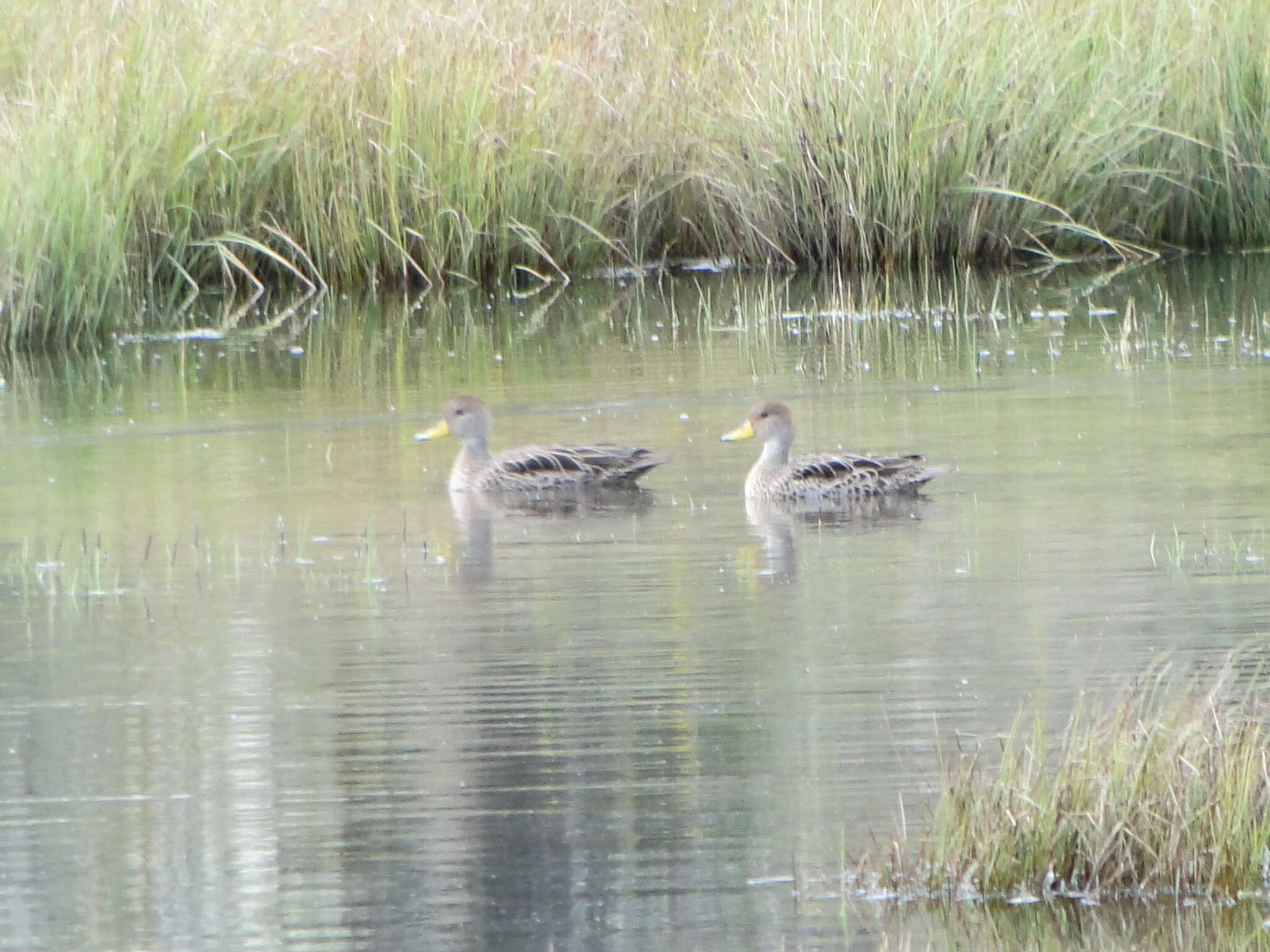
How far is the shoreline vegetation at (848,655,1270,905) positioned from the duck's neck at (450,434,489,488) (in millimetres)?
5957

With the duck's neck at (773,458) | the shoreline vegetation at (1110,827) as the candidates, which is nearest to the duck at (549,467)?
the duck's neck at (773,458)

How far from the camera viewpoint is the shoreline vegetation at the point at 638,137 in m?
18.5

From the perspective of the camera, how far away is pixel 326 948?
16.9 feet

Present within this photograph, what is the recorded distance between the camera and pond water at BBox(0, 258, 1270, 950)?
18.0 ft

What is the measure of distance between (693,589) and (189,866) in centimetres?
310

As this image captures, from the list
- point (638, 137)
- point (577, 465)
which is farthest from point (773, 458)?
point (638, 137)

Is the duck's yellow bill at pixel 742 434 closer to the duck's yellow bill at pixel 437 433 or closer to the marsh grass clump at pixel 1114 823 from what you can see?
the duck's yellow bill at pixel 437 433

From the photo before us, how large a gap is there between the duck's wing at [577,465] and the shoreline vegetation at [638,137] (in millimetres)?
7302

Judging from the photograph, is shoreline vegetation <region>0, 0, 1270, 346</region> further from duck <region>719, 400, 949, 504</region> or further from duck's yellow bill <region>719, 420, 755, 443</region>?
duck <region>719, 400, 949, 504</region>

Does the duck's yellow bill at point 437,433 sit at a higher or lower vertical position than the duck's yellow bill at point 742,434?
higher

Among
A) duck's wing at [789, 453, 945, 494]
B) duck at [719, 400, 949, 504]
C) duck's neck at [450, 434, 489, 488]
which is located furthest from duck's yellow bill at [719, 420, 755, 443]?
duck's neck at [450, 434, 489, 488]

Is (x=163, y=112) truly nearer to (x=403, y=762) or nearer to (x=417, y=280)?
(x=417, y=280)

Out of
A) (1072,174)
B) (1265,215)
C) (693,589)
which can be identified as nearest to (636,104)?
(1072,174)

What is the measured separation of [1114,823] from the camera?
5.19 m
